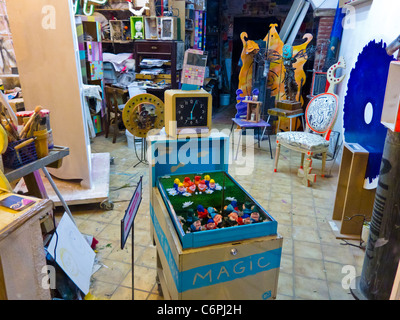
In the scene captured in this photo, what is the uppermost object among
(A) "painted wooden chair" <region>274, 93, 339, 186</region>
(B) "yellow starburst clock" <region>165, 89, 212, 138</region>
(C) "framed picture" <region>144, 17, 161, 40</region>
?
(C) "framed picture" <region>144, 17, 161, 40</region>

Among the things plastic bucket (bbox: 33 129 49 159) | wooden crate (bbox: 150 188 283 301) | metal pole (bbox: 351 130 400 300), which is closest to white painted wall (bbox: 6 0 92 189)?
plastic bucket (bbox: 33 129 49 159)

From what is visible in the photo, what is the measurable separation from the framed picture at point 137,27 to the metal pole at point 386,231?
499 centimetres

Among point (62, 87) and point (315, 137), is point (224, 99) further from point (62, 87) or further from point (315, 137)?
point (62, 87)

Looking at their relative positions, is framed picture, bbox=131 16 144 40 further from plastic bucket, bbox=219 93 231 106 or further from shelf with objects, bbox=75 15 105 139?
plastic bucket, bbox=219 93 231 106

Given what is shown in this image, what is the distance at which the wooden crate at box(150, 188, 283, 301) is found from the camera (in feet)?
4.92

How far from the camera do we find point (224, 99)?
9.00m

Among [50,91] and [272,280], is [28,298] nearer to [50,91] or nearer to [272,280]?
[272,280]

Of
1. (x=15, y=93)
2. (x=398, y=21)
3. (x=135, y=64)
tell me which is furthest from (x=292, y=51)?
(x=15, y=93)

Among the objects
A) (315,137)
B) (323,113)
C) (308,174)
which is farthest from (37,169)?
(323,113)

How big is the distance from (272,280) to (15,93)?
357cm

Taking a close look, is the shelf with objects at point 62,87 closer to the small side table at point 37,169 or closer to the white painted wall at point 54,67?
the white painted wall at point 54,67

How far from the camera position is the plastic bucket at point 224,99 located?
8969 millimetres

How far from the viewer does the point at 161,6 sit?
5977mm

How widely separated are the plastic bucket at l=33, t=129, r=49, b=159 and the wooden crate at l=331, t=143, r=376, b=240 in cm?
247
